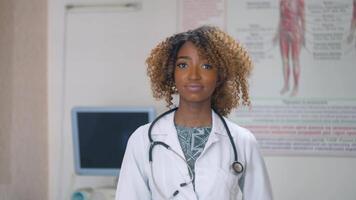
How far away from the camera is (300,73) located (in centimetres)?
204

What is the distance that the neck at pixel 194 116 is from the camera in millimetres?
1177

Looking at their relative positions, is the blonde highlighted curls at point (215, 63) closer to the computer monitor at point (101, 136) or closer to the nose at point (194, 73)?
the nose at point (194, 73)

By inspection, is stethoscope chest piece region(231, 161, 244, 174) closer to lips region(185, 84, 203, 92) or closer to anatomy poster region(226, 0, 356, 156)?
lips region(185, 84, 203, 92)

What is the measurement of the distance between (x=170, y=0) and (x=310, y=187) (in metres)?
1.03

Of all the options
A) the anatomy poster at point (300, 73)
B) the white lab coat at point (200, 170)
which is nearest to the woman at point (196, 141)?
the white lab coat at point (200, 170)

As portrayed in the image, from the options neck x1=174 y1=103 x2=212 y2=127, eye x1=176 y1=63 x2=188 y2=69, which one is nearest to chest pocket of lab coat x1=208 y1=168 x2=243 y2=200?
neck x1=174 y1=103 x2=212 y2=127

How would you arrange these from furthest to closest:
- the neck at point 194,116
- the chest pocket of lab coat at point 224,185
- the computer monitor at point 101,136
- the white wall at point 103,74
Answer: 1. the white wall at point 103,74
2. the computer monitor at point 101,136
3. the neck at point 194,116
4. the chest pocket of lab coat at point 224,185

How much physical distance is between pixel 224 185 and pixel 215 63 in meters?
0.29

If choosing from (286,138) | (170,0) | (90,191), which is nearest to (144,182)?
(90,191)

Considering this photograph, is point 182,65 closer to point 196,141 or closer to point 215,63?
point 215,63

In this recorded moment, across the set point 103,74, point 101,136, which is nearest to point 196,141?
point 101,136

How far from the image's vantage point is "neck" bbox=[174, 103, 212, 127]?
3.86ft

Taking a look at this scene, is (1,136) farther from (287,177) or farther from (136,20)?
(287,177)

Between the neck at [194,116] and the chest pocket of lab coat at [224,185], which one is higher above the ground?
the neck at [194,116]
